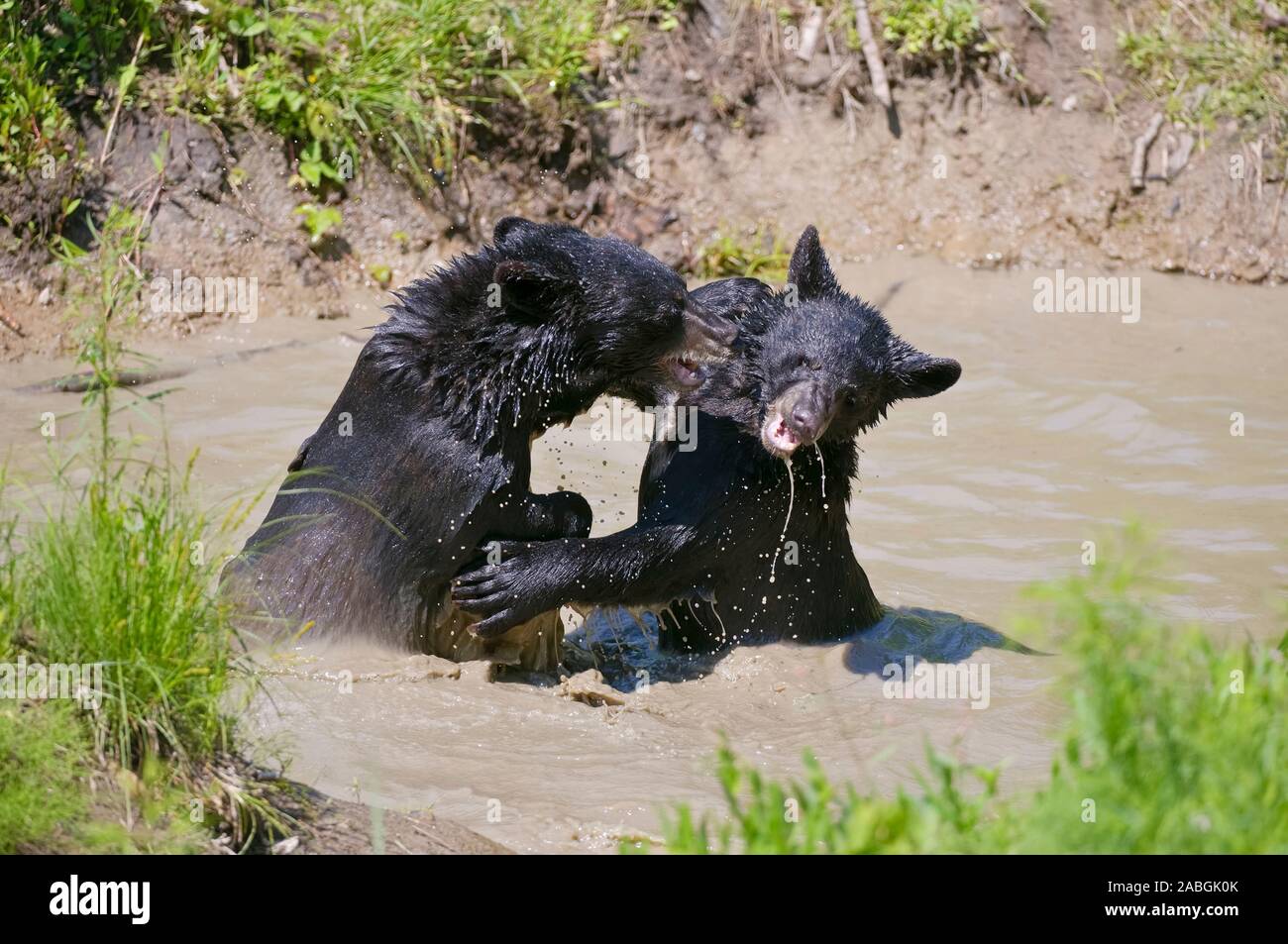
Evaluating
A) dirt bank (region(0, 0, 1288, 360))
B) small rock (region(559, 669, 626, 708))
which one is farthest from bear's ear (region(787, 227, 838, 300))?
dirt bank (region(0, 0, 1288, 360))

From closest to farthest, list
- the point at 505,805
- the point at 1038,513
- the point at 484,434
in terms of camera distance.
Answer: the point at 505,805
the point at 484,434
the point at 1038,513

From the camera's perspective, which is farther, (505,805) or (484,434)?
(484,434)

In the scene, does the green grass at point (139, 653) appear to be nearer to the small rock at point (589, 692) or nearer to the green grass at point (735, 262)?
the small rock at point (589, 692)

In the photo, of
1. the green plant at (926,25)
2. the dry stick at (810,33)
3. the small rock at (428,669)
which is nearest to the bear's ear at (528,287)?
the small rock at (428,669)

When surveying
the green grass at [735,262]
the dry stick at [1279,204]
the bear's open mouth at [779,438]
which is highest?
the dry stick at [1279,204]

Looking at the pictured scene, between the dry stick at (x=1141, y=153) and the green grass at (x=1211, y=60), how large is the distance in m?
0.18

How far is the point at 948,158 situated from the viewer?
45.9 ft

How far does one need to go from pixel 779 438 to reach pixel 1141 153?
29.7 ft

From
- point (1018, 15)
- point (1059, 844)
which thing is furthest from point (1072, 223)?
point (1059, 844)

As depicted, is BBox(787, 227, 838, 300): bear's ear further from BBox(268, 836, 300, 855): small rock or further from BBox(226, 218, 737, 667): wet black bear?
BBox(268, 836, 300, 855): small rock

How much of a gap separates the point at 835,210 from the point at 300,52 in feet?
16.1

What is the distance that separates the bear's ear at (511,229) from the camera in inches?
268
